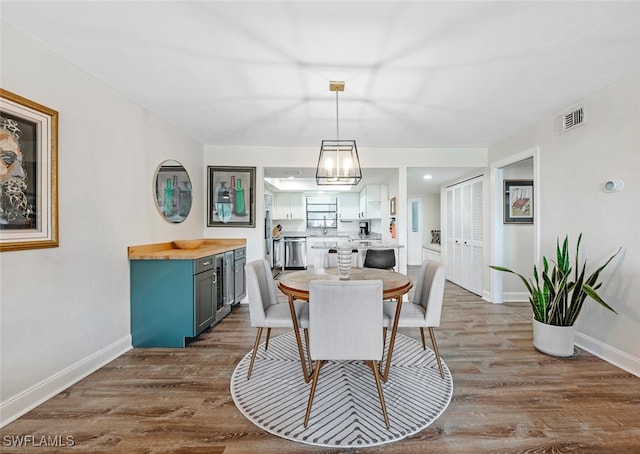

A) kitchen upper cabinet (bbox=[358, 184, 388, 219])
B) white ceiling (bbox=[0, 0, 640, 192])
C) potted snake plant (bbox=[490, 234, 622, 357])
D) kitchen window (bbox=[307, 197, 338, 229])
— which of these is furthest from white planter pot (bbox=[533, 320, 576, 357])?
kitchen window (bbox=[307, 197, 338, 229])

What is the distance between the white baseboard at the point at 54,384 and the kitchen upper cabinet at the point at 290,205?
5434 millimetres

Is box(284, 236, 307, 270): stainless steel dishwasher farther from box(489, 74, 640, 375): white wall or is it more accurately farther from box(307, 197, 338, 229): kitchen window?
box(489, 74, 640, 375): white wall

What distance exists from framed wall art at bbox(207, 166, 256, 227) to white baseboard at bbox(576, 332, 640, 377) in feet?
13.4

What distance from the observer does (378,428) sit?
1.64m

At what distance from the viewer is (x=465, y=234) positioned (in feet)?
16.1

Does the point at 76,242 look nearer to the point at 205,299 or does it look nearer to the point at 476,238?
the point at 205,299

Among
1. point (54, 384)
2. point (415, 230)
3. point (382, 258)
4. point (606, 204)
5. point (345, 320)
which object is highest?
point (606, 204)

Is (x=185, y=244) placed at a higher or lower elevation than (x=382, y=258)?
higher

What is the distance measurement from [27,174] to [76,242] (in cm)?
57

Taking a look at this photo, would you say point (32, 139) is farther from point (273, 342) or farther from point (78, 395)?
point (273, 342)

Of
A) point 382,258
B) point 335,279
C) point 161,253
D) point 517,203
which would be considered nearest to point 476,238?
point 517,203

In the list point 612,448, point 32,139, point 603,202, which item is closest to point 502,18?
point 603,202

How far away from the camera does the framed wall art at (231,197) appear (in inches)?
168

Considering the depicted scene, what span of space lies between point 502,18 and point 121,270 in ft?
11.3
